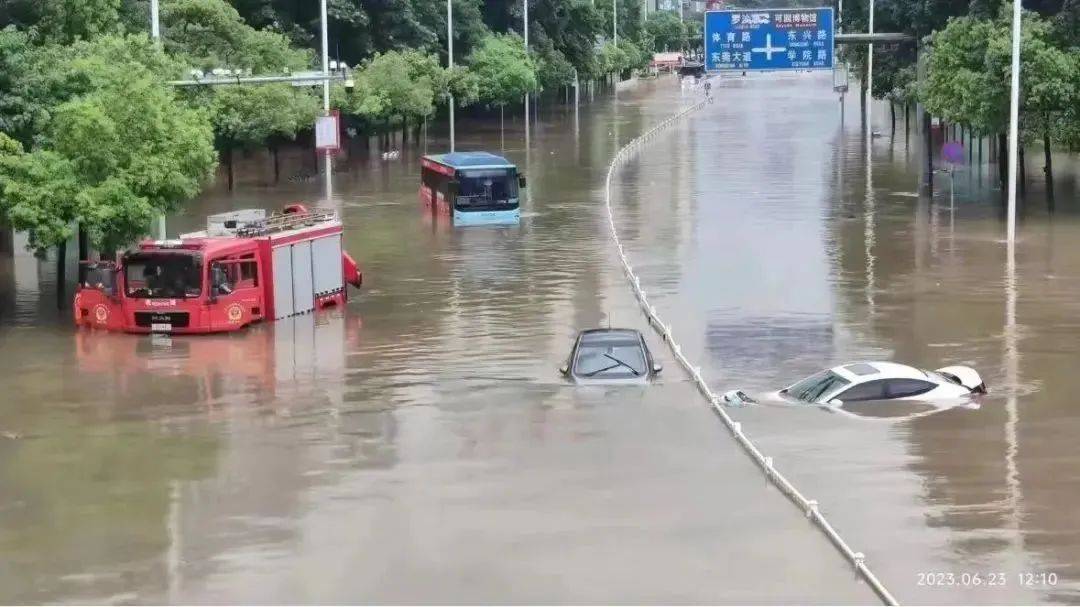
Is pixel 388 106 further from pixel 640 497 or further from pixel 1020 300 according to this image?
pixel 640 497

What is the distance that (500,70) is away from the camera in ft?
349

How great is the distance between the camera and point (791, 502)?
21.1 metres

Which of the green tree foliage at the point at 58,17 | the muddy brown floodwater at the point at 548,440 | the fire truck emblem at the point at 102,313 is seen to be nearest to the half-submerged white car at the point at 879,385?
the muddy brown floodwater at the point at 548,440

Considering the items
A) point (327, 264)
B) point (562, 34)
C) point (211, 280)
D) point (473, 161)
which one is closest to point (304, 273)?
point (327, 264)

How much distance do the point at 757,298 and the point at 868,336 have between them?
5.67 m

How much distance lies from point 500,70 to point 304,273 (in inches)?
2674

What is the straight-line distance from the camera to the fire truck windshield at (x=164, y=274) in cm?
3672

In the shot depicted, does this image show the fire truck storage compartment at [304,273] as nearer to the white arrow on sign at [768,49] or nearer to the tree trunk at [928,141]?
the white arrow on sign at [768,49]

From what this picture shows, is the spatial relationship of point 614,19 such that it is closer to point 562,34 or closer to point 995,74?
point 562,34

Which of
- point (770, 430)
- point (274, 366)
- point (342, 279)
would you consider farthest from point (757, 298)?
point (770, 430)

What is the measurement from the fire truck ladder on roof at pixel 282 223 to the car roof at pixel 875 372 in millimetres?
15087

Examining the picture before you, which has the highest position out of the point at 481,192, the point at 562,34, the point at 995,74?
the point at 562,34

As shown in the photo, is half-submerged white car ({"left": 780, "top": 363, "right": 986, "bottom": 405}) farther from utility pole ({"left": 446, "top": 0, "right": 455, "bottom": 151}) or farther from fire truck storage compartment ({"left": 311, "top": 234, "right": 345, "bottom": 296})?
utility pole ({"left": 446, "top": 0, "right": 455, "bottom": 151})

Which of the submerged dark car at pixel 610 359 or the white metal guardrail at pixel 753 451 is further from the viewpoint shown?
the submerged dark car at pixel 610 359
